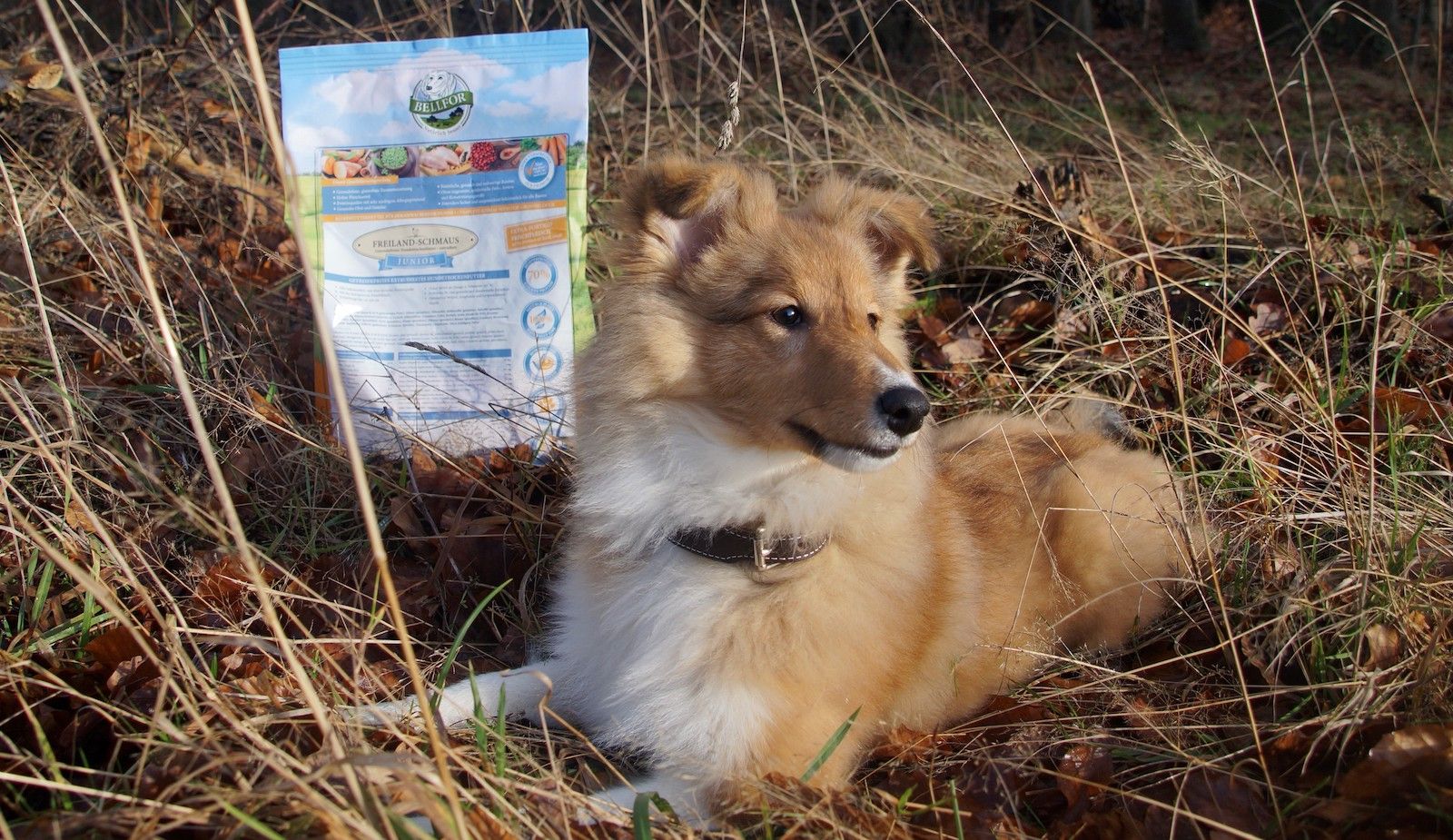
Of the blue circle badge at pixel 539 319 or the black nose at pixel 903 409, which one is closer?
the black nose at pixel 903 409

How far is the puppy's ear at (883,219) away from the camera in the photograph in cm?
282

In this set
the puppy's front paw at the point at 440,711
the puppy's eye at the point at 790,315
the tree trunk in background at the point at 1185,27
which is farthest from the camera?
the tree trunk in background at the point at 1185,27

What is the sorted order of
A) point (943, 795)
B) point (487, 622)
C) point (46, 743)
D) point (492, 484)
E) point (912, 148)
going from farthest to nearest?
1. point (912, 148)
2. point (492, 484)
3. point (487, 622)
4. point (943, 795)
5. point (46, 743)

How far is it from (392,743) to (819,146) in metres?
4.12

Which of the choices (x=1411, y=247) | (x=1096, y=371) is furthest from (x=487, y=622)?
(x=1411, y=247)

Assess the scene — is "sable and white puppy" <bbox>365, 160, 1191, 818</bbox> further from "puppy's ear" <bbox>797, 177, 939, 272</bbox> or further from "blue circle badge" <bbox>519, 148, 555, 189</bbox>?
"blue circle badge" <bbox>519, 148, 555, 189</bbox>

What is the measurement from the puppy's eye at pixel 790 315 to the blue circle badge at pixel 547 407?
4.63ft

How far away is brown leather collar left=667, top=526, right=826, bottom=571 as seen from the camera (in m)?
2.37

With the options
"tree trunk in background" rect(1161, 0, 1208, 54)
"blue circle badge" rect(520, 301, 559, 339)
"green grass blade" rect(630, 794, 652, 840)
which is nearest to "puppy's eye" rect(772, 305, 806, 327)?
"green grass blade" rect(630, 794, 652, 840)

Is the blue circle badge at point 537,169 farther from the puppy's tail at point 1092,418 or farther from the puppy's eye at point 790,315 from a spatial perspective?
the puppy's tail at point 1092,418

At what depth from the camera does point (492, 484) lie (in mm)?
3637

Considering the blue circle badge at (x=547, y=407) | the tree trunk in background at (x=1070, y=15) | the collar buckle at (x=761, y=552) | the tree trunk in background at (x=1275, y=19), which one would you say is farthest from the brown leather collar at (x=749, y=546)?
the tree trunk in background at (x=1275, y=19)

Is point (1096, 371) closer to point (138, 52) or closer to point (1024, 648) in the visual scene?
point (1024, 648)

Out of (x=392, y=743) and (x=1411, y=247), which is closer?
(x=392, y=743)
